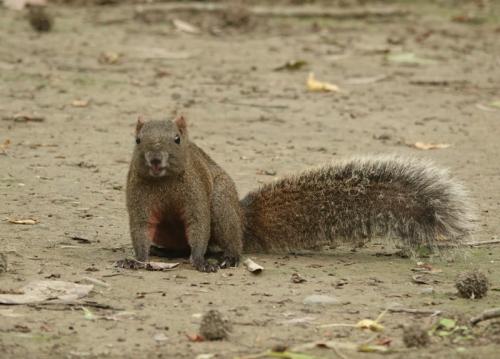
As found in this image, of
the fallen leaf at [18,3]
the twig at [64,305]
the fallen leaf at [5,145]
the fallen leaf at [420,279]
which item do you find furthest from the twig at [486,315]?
the fallen leaf at [18,3]

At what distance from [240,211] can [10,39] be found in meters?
Result: 7.46

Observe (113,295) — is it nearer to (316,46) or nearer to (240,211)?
(240,211)

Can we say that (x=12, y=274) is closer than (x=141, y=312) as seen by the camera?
No

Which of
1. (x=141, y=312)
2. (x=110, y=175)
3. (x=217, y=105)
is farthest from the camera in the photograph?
(x=217, y=105)

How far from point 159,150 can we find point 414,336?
6.53 ft

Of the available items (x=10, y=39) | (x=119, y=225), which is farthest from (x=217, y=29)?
(x=119, y=225)

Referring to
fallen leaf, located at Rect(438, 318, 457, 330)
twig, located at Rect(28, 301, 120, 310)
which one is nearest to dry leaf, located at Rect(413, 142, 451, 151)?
fallen leaf, located at Rect(438, 318, 457, 330)

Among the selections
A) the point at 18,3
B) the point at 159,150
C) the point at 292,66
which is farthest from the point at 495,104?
the point at 18,3

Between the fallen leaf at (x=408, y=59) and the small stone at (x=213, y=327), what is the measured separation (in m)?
8.66

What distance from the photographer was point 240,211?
281 inches

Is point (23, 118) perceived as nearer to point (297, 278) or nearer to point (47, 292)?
point (297, 278)

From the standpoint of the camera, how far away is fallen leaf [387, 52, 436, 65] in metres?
13.5

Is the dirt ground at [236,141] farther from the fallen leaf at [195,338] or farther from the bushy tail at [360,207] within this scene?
the bushy tail at [360,207]

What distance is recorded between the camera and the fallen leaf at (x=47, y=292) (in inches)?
227
